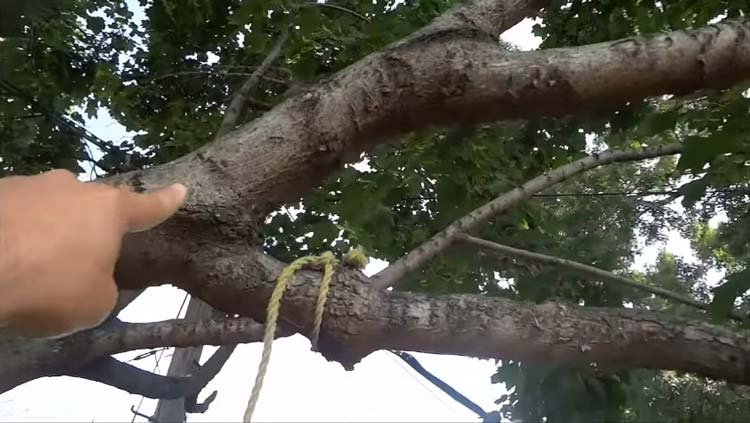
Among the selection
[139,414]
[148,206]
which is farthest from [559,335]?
[139,414]

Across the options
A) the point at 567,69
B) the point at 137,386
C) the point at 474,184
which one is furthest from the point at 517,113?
the point at 137,386

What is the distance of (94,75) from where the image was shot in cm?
185

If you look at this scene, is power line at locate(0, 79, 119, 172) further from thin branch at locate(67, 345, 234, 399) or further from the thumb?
the thumb

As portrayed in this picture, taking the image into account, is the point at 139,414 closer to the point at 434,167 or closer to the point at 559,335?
the point at 434,167

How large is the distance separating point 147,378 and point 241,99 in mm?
579

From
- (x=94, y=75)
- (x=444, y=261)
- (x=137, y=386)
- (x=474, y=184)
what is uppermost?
(x=94, y=75)

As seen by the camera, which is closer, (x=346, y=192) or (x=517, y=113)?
(x=517, y=113)

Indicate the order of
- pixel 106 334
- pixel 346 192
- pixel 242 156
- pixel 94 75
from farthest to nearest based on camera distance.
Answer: pixel 94 75
pixel 346 192
pixel 106 334
pixel 242 156

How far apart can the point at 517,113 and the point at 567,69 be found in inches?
2.9

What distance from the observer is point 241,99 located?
1304mm

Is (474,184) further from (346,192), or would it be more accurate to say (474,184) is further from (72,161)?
(72,161)

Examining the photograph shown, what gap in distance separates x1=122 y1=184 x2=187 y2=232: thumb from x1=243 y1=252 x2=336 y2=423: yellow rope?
13 centimetres

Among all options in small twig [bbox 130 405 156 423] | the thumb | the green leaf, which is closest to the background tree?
the green leaf

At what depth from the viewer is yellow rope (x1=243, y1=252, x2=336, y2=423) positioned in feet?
1.88
